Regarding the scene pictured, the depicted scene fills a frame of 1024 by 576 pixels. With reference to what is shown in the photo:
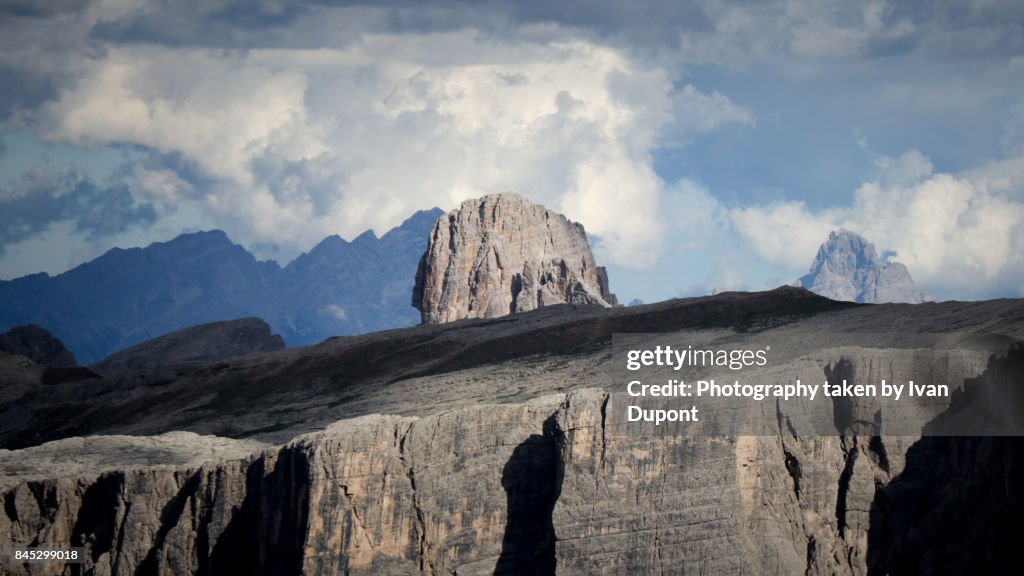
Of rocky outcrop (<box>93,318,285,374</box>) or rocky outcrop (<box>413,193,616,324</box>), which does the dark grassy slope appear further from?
rocky outcrop (<box>413,193,616,324</box>)

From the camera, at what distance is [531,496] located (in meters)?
59.4

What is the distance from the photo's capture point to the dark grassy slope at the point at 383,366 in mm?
88500

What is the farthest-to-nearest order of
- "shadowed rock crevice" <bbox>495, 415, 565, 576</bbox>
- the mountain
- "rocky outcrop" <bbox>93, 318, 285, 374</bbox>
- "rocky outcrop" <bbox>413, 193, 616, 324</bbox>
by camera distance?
"rocky outcrop" <bbox>413, 193, 616, 324</bbox>, "rocky outcrop" <bbox>93, 318, 285, 374</bbox>, "shadowed rock crevice" <bbox>495, 415, 565, 576</bbox>, the mountain

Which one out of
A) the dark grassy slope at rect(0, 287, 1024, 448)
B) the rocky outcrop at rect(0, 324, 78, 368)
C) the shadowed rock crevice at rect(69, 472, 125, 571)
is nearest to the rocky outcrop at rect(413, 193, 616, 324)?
the dark grassy slope at rect(0, 287, 1024, 448)

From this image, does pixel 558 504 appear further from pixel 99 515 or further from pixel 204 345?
pixel 204 345

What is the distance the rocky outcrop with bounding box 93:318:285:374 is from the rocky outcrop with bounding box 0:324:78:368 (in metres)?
4.14

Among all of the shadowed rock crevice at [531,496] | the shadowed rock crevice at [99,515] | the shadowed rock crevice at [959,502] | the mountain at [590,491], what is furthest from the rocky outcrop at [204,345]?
the shadowed rock crevice at [959,502]

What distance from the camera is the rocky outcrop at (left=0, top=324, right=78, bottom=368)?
146m

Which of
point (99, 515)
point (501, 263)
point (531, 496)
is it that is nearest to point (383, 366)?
point (99, 515)

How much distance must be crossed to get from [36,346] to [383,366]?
182 ft

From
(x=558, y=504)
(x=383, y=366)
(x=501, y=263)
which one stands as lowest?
(x=558, y=504)

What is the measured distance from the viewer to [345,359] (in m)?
108

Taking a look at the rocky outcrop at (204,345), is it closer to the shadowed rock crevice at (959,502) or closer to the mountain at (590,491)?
the mountain at (590,491)

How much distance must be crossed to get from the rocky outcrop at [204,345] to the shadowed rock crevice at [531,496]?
273 feet
